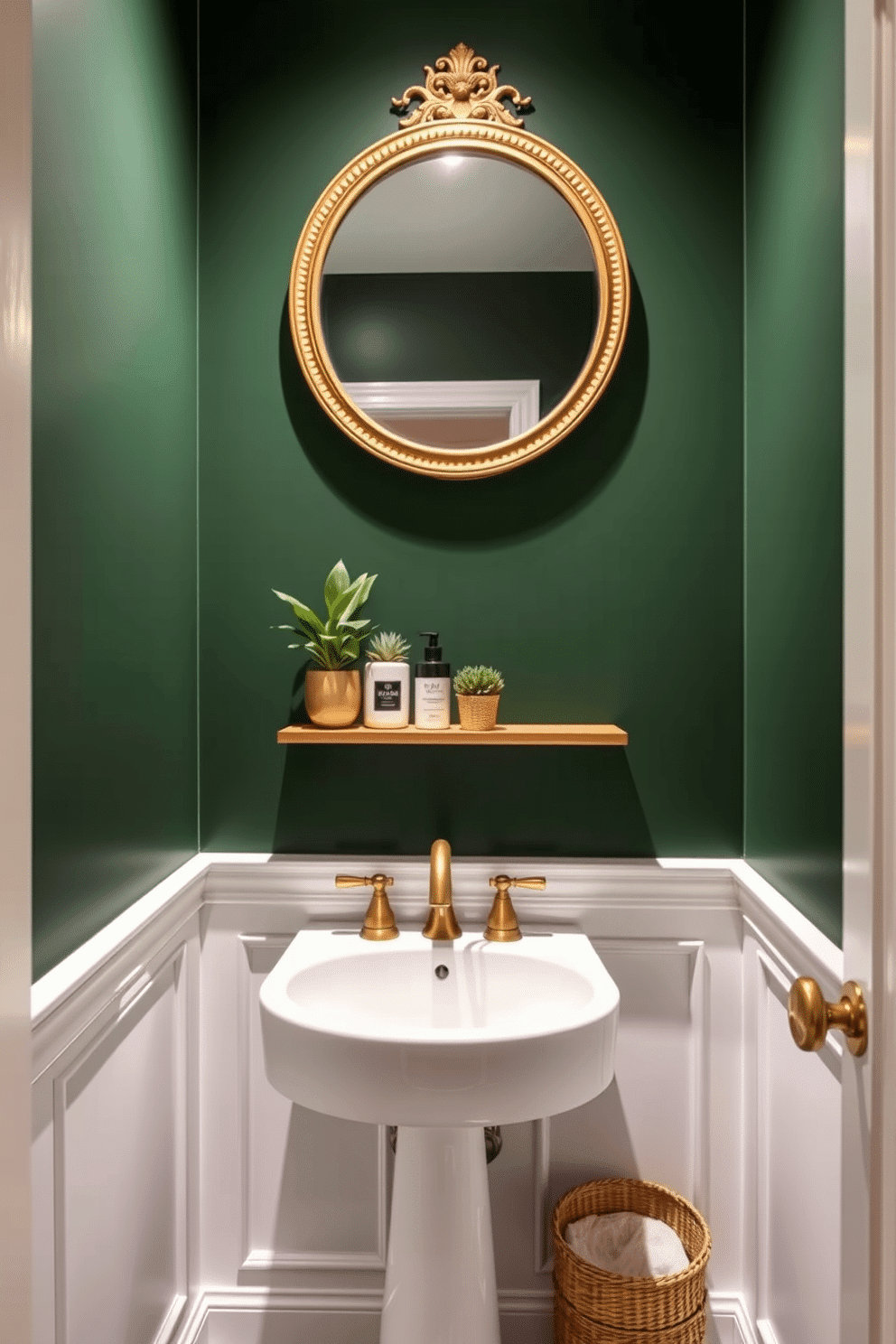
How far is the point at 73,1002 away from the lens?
3.18ft

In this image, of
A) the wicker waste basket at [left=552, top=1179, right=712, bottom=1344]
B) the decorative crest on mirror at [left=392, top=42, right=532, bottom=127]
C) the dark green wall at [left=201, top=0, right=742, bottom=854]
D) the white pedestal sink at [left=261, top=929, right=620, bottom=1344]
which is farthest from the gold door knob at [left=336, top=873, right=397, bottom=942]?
the decorative crest on mirror at [left=392, top=42, right=532, bottom=127]

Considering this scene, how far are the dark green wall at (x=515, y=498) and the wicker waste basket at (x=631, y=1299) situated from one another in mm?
573

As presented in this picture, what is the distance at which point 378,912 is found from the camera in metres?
1.40

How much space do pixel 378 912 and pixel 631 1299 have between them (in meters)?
0.64

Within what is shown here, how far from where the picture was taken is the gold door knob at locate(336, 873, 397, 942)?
1393 mm

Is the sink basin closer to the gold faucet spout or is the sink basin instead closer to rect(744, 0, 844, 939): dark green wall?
the gold faucet spout

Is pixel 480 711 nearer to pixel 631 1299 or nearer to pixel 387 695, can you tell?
pixel 387 695

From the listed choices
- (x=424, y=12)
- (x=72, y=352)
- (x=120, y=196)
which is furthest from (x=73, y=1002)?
(x=424, y=12)

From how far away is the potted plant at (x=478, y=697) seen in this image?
1396mm

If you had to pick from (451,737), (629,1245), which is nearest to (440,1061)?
(451,737)

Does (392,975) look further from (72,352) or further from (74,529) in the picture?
(72,352)

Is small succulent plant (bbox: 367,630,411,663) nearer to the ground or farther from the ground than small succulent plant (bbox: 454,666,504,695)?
farther from the ground

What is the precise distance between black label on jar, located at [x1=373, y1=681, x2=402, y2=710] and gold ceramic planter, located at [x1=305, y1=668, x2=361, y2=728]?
39mm

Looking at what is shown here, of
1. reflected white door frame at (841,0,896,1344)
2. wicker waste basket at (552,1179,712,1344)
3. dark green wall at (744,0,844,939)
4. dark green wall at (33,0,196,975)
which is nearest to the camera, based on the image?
reflected white door frame at (841,0,896,1344)
